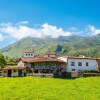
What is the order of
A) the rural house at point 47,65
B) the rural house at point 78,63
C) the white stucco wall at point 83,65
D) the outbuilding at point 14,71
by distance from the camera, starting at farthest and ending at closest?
the white stucco wall at point 83,65
the rural house at point 78,63
the outbuilding at point 14,71
the rural house at point 47,65

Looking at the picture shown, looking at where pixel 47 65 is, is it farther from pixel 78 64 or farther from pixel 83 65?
pixel 83 65

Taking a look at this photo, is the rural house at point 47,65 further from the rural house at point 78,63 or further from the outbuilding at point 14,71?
the rural house at point 78,63

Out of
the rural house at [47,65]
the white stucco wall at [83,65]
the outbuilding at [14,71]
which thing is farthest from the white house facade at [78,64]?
the outbuilding at [14,71]

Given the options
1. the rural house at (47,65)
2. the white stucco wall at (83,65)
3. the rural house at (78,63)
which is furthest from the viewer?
the white stucco wall at (83,65)

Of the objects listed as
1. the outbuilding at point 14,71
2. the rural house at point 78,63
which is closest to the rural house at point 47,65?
the outbuilding at point 14,71

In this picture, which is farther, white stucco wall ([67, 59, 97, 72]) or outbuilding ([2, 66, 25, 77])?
white stucco wall ([67, 59, 97, 72])

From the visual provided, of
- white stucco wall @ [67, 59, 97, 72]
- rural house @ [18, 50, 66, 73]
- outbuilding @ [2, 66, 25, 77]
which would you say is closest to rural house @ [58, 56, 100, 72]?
white stucco wall @ [67, 59, 97, 72]

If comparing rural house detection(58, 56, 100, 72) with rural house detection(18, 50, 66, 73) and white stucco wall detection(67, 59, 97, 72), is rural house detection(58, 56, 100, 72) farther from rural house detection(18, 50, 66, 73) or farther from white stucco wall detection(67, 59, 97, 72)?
rural house detection(18, 50, 66, 73)

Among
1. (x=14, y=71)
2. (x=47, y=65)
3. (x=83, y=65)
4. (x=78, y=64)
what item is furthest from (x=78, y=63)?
(x=14, y=71)

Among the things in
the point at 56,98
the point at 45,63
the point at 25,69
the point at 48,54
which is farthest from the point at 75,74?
the point at 56,98

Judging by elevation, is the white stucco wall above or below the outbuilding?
above

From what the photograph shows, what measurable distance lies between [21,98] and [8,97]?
6.22 ft

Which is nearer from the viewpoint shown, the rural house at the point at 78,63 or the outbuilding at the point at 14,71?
the outbuilding at the point at 14,71

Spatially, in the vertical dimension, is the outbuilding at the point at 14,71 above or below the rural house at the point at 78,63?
below
